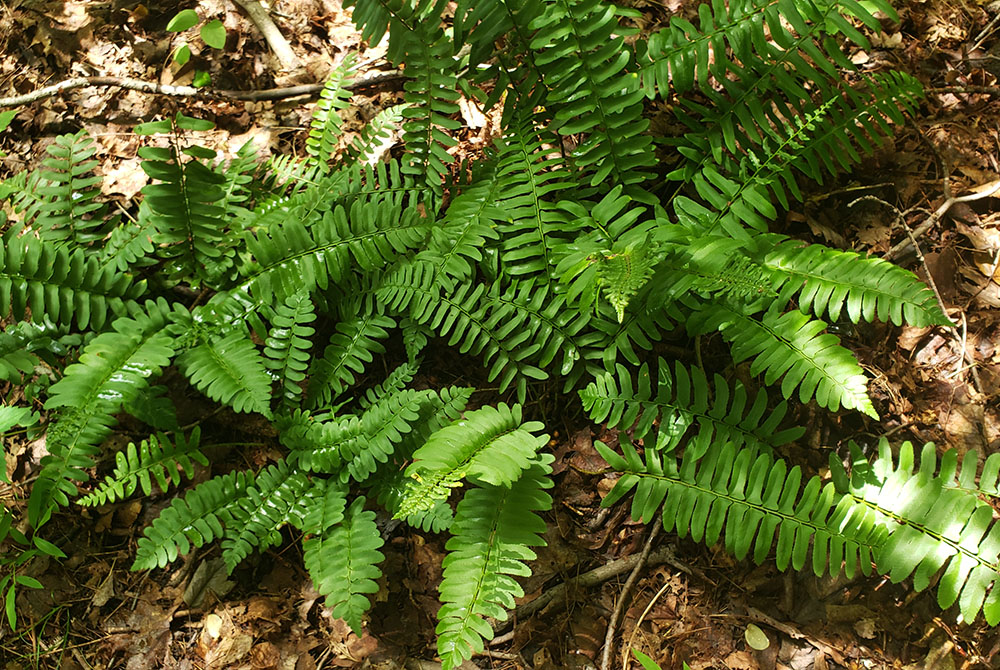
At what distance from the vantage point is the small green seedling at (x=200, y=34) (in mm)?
3576

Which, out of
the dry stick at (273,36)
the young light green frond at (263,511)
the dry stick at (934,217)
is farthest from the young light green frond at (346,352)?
the dry stick at (934,217)

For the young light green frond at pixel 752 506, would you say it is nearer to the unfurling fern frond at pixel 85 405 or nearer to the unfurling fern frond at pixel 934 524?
the unfurling fern frond at pixel 934 524

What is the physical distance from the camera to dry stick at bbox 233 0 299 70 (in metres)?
3.73

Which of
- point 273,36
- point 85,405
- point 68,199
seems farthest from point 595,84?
point 68,199

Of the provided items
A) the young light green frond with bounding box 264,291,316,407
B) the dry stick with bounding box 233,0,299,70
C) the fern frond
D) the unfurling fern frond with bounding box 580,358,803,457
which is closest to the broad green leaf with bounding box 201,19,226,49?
the dry stick with bounding box 233,0,299,70

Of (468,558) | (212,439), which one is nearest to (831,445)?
(468,558)

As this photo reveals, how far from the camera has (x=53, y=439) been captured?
2439 millimetres

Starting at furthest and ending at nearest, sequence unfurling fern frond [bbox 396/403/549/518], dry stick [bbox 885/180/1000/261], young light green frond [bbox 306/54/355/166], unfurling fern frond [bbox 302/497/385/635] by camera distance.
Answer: young light green frond [bbox 306/54/355/166], dry stick [bbox 885/180/1000/261], unfurling fern frond [bbox 302/497/385/635], unfurling fern frond [bbox 396/403/549/518]

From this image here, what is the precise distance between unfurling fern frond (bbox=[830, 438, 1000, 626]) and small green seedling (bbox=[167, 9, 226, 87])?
12.1 feet

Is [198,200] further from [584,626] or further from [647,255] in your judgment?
[584,626]

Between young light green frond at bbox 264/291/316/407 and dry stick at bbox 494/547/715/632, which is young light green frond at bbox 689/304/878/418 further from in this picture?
young light green frond at bbox 264/291/316/407

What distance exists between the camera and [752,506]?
2.35 m

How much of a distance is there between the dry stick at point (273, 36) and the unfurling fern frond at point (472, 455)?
2494 millimetres

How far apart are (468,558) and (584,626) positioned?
2.18ft
